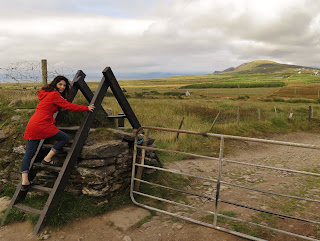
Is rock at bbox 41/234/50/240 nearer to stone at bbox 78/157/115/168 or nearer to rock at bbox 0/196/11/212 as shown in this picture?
stone at bbox 78/157/115/168

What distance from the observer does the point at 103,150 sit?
4801 mm

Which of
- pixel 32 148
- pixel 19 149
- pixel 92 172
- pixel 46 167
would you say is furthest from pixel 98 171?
pixel 19 149

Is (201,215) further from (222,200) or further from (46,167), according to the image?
(46,167)

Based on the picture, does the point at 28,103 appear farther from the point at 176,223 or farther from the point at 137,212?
the point at 176,223

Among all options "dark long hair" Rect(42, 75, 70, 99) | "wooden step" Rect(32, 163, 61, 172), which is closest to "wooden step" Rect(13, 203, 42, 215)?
"wooden step" Rect(32, 163, 61, 172)

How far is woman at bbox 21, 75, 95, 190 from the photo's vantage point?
4.27 meters

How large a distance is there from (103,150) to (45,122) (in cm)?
114

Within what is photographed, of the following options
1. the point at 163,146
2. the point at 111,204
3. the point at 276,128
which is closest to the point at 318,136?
the point at 276,128

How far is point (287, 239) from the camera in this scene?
3.98 m

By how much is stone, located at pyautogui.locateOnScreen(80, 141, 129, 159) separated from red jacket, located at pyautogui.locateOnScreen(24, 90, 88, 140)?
666 millimetres

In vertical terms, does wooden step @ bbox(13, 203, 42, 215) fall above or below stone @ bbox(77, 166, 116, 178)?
below

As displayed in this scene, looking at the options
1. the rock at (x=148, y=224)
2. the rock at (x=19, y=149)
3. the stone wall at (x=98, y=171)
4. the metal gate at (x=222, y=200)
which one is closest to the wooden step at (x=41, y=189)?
the stone wall at (x=98, y=171)

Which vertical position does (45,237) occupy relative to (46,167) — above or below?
below

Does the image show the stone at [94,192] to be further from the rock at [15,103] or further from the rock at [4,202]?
the rock at [15,103]
